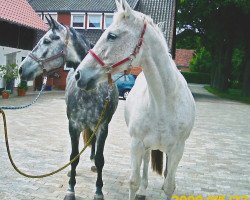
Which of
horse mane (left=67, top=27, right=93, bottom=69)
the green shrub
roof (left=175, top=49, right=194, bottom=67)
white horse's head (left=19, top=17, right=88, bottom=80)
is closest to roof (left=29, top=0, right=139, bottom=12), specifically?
horse mane (left=67, top=27, right=93, bottom=69)

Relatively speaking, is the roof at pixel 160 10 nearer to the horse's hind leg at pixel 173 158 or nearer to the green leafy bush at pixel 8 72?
the green leafy bush at pixel 8 72

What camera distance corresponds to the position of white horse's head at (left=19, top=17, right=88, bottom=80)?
4.42m

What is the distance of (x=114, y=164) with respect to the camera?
21.7 ft

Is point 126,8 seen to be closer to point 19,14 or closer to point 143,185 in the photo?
point 143,185

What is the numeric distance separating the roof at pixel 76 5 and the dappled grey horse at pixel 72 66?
25907 mm

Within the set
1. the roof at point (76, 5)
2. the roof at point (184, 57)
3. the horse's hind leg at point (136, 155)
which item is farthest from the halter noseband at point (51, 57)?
the roof at point (184, 57)

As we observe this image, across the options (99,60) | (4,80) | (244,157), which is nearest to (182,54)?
(4,80)

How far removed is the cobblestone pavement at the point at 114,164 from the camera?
16.8ft

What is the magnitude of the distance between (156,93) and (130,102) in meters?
0.95

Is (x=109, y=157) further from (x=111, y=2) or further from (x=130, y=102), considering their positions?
(x=111, y=2)

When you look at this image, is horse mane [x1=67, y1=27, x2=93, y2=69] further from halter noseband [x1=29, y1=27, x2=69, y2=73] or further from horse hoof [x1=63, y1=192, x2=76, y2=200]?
horse hoof [x1=63, y1=192, x2=76, y2=200]

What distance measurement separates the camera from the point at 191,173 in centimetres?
632

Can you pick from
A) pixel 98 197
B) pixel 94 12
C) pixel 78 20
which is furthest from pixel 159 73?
pixel 78 20

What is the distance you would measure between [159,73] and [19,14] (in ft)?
65.5
